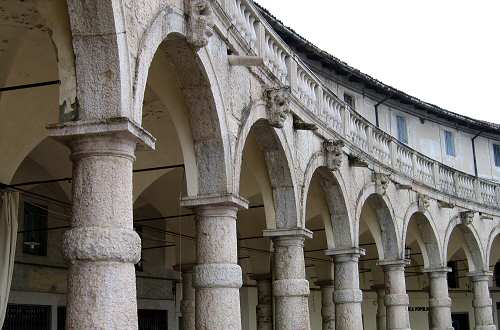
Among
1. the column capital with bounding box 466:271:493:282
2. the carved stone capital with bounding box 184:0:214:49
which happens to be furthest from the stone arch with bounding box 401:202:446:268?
the carved stone capital with bounding box 184:0:214:49

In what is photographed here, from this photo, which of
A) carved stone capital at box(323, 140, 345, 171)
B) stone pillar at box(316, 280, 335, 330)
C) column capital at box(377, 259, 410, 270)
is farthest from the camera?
stone pillar at box(316, 280, 335, 330)

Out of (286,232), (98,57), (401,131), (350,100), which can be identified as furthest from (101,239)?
(401,131)

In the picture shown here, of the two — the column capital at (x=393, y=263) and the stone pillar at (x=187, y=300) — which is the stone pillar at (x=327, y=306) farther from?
the stone pillar at (x=187, y=300)

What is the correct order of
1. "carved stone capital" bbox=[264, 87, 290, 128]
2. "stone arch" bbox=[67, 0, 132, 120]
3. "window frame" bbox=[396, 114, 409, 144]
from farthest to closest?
"window frame" bbox=[396, 114, 409, 144], "carved stone capital" bbox=[264, 87, 290, 128], "stone arch" bbox=[67, 0, 132, 120]

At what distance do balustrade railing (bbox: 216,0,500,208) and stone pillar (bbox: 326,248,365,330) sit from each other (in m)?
2.39

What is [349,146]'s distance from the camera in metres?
15.9

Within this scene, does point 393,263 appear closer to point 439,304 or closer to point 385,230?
point 385,230

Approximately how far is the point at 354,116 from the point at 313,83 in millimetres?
2595

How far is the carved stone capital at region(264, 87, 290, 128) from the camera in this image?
11.5m

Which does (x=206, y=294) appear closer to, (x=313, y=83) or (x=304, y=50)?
(x=313, y=83)

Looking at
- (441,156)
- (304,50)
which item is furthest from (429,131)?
(304,50)

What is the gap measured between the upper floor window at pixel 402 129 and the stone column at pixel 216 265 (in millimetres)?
19285

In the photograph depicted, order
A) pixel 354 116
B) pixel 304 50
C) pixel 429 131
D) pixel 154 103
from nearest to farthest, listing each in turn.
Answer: pixel 154 103 → pixel 354 116 → pixel 304 50 → pixel 429 131

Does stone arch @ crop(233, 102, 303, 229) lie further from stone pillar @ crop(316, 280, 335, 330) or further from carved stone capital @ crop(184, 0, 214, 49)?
stone pillar @ crop(316, 280, 335, 330)
